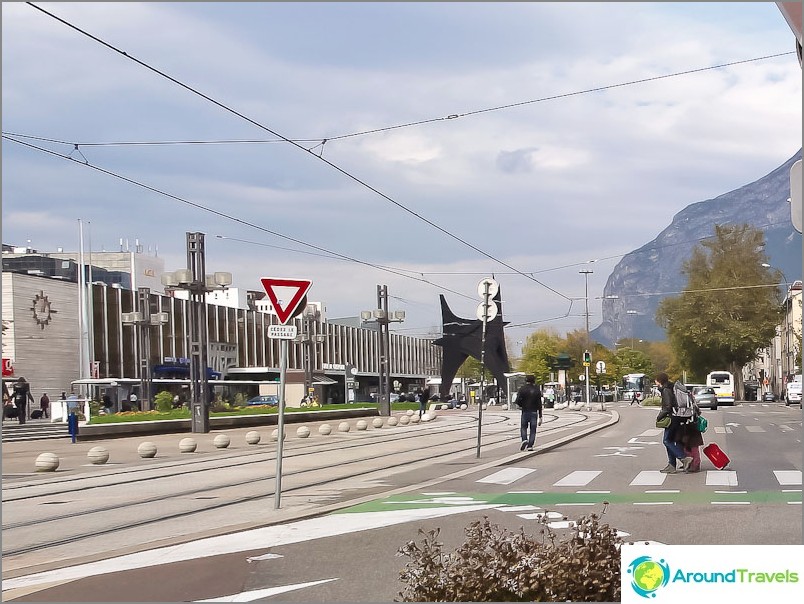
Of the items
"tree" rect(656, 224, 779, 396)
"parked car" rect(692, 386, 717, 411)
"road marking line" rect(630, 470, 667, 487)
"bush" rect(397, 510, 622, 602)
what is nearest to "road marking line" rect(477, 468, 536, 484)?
"road marking line" rect(630, 470, 667, 487)

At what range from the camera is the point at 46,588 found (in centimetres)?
897

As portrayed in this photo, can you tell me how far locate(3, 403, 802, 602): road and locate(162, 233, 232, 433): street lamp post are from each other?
17.0 m

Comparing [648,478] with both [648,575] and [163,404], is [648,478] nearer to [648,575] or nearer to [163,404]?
[648,575]

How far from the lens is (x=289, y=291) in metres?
14.7

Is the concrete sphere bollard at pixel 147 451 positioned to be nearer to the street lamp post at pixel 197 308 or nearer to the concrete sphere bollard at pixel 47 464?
the concrete sphere bollard at pixel 47 464

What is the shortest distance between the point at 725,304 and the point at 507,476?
257 feet

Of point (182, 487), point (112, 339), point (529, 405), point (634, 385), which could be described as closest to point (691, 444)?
point (529, 405)

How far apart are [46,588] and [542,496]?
8153 millimetres

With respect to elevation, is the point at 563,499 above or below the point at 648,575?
below

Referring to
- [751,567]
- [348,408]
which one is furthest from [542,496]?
[348,408]

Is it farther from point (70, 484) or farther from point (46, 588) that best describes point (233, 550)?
point (70, 484)

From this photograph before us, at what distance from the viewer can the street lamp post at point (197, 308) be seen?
140 ft

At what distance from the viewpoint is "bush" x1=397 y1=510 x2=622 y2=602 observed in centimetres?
682

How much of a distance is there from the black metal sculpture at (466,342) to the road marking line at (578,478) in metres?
52.9
